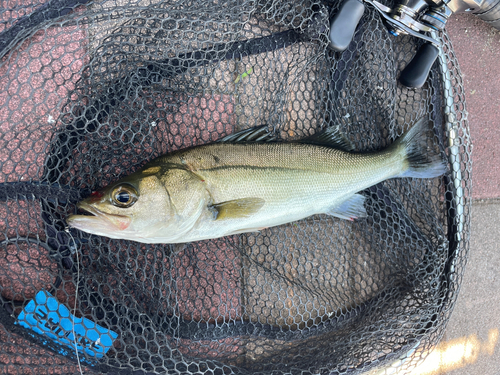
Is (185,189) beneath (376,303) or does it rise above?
above

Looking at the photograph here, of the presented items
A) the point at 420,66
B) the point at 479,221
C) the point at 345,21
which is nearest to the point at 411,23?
the point at 420,66

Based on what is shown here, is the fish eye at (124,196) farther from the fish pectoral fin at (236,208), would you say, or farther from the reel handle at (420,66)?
the reel handle at (420,66)

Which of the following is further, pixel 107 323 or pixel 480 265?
pixel 480 265

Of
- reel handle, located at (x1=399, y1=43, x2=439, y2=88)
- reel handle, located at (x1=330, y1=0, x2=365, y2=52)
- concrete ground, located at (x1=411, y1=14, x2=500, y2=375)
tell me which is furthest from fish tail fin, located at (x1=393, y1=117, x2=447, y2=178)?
concrete ground, located at (x1=411, y1=14, x2=500, y2=375)

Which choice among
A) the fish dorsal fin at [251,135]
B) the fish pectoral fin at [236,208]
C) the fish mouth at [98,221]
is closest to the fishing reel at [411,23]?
the fish dorsal fin at [251,135]

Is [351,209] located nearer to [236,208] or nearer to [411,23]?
[236,208]

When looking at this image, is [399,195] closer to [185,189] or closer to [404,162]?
[404,162]

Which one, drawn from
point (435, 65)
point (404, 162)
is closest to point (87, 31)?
point (404, 162)
